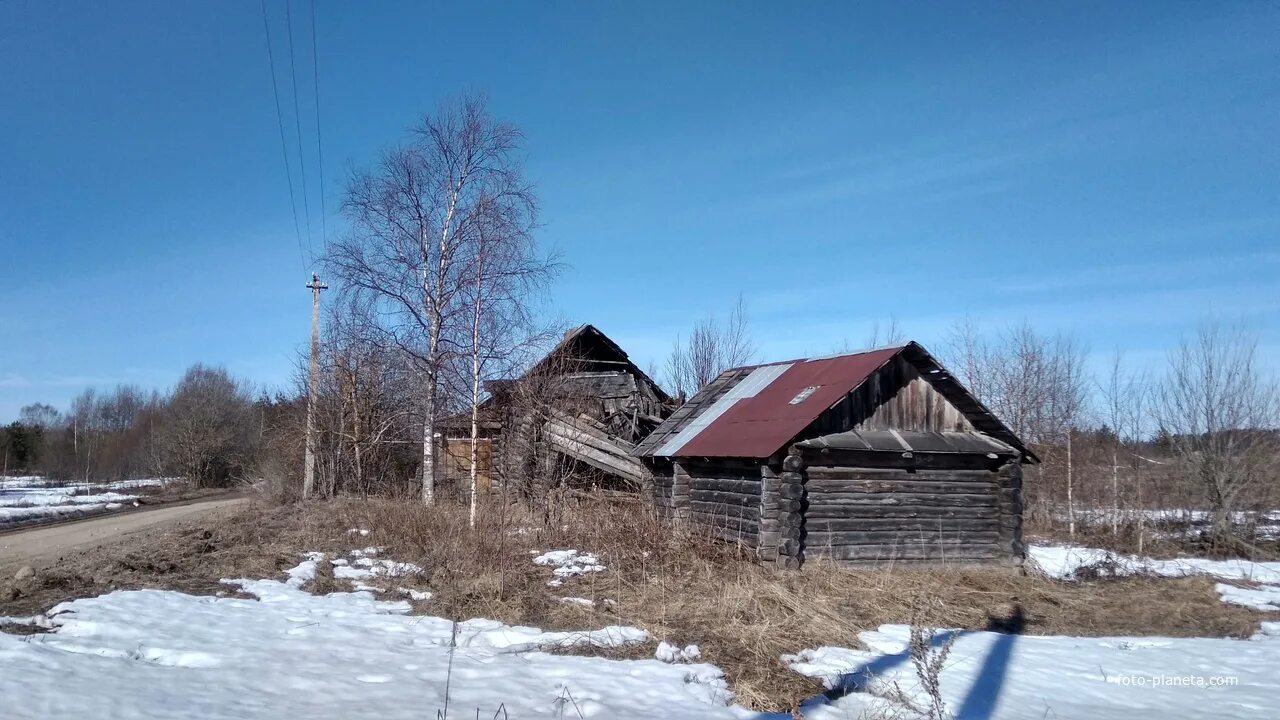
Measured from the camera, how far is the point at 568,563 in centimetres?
1383

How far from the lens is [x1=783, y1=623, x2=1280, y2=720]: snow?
7.55 metres

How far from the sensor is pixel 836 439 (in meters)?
14.6

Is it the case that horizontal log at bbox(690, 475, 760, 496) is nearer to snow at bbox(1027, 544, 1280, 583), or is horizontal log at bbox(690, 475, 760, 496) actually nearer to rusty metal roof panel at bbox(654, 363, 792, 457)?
rusty metal roof panel at bbox(654, 363, 792, 457)

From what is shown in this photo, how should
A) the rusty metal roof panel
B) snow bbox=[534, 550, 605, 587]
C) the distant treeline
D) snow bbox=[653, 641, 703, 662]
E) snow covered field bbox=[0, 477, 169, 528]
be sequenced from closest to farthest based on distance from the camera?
snow bbox=[653, 641, 703, 662] < snow bbox=[534, 550, 605, 587] < the rusty metal roof panel < snow covered field bbox=[0, 477, 169, 528] < the distant treeline

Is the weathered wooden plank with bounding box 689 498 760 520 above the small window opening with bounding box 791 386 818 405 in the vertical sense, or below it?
below

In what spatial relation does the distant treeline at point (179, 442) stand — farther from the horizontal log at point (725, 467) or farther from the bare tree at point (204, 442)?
the horizontal log at point (725, 467)

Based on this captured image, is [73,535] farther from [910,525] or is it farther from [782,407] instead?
[910,525]

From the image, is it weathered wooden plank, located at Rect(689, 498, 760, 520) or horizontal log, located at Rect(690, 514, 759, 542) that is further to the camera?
weathered wooden plank, located at Rect(689, 498, 760, 520)

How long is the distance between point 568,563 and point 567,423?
7.98m

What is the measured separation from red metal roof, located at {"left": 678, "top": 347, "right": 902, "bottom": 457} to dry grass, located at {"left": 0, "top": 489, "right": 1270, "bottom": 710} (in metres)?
1.89

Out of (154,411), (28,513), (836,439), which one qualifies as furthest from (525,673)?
(154,411)

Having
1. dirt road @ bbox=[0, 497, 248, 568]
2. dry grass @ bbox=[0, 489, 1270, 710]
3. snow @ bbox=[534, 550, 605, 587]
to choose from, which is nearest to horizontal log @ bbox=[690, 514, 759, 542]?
dry grass @ bbox=[0, 489, 1270, 710]

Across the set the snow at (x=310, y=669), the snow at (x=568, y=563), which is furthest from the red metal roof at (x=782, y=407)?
the snow at (x=310, y=669)

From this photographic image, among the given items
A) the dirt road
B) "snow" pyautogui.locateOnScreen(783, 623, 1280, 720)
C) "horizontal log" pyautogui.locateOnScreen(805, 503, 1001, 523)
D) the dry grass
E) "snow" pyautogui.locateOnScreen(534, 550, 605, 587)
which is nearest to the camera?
"snow" pyautogui.locateOnScreen(783, 623, 1280, 720)
